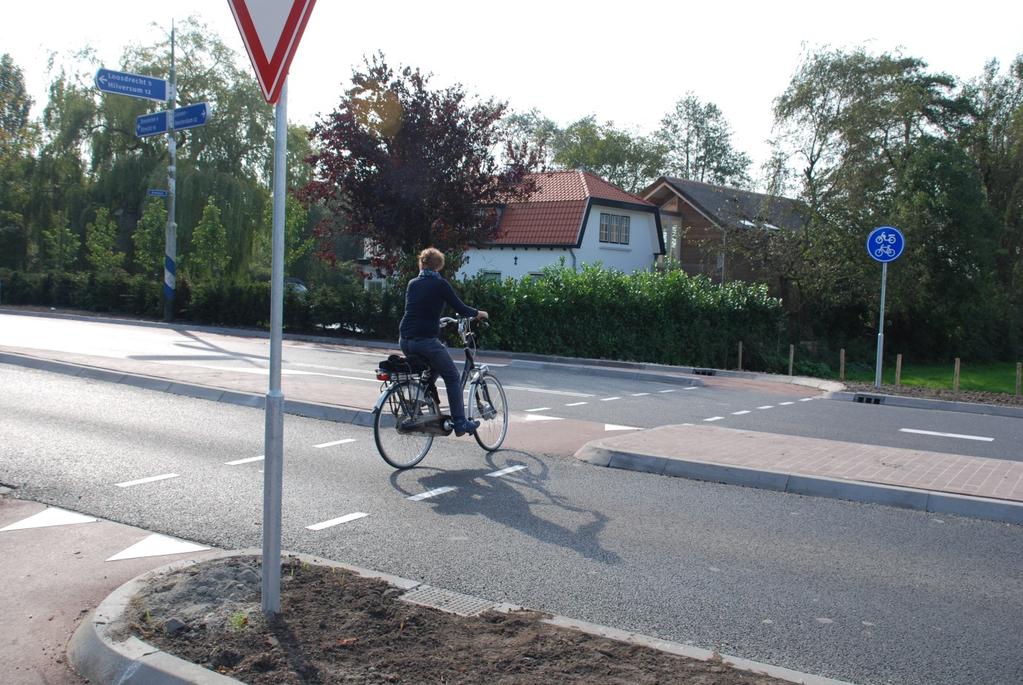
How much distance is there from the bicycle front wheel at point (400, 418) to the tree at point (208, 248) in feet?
83.2

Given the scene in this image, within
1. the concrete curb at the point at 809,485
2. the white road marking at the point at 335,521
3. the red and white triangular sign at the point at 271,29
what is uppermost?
the red and white triangular sign at the point at 271,29

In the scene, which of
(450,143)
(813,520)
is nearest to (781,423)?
(813,520)

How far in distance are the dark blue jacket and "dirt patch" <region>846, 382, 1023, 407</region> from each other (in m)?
11.2

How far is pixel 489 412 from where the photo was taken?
29.4 ft

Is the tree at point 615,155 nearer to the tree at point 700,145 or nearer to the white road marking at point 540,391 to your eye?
the tree at point 700,145

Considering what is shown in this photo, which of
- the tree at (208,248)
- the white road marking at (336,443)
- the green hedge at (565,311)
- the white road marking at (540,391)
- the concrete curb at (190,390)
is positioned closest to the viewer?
the white road marking at (336,443)

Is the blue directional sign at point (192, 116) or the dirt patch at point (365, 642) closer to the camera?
the dirt patch at point (365, 642)

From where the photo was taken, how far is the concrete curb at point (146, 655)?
3525 millimetres

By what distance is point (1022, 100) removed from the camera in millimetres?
37281

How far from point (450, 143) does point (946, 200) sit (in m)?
20.2

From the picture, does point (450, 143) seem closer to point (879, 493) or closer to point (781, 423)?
point (781, 423)

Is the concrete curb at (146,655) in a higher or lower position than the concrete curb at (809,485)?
lower

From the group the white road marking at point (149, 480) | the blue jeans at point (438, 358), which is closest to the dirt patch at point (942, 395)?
the blue jeans at point (438, 358)

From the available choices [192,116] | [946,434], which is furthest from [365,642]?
[192,116]
